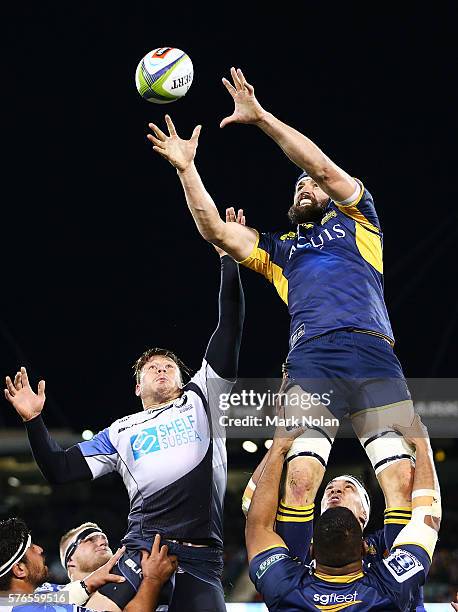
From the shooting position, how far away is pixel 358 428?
5.48 m

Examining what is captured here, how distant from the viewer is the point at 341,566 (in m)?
4.67

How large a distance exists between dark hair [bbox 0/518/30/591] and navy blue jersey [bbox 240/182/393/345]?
2041 mm

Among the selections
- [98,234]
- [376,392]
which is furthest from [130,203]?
[376,392]

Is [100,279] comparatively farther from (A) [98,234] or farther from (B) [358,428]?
(B) [358,428]

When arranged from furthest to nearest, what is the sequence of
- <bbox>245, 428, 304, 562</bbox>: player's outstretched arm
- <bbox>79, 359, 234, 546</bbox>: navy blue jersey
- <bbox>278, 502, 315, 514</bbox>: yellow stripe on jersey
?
1. <bbox>79, 359, 234, 546</bbox>: navy blue jersey
2. <bbox>278, 502, 315, 514</bbox>: yellow stripe on jersey
3. <bbox>245, 428, 304, 562</bbox>: player's outstretched arm

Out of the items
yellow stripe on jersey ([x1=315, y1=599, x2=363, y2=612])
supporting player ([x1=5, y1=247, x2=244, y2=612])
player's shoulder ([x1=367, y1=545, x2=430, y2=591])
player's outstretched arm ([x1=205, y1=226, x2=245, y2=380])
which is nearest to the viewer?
yellow stripe on jersey ([x1=315, y1=599, x2=363, y2=612])

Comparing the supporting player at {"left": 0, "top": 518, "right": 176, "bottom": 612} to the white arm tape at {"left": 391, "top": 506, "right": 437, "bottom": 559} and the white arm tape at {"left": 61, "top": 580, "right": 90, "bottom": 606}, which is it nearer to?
the white arm tape at {"left": 61, "top": 580, "right": 90, "bottom": 606}

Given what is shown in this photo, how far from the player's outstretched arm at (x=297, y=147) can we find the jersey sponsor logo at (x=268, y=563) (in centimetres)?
212

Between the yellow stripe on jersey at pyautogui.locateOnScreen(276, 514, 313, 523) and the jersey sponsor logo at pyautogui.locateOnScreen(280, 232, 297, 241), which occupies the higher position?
the jersey sponsor logo at pyautogui.locateOnScreen(280, 232, 297, 241)

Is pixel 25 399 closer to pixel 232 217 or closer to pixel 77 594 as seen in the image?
pixel 77 594

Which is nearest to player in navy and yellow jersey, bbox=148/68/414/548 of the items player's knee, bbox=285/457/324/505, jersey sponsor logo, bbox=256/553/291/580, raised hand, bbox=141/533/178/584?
player's knee, bbox=285/457/324/505

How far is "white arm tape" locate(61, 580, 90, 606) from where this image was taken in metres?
5.79

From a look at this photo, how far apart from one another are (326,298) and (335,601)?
1768mm

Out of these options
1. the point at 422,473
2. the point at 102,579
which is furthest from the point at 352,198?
the point at 102,579
